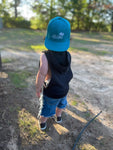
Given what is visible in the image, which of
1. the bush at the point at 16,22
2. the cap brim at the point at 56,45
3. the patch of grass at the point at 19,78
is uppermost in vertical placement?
the bush at the point at 16,22

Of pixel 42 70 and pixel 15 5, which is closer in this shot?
pixel 42 70

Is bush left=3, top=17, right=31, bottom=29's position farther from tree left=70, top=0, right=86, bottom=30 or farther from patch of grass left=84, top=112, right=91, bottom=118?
patch of grass left=84, top=112, right=91, bottom=118

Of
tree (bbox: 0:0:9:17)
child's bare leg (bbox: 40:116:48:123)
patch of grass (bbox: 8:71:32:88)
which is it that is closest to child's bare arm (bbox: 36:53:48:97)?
child's bare leg (bbox: 40:116:48:123)

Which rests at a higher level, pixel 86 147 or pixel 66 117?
pixel 66 117

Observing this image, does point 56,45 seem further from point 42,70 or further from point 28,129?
point 28,129

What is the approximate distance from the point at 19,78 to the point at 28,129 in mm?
1550

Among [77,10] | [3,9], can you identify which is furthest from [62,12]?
[3,9]

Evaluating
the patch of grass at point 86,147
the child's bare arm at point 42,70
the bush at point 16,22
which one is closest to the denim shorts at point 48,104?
the child's bare arm at point 42,70

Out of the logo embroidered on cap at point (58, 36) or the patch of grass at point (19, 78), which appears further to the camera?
the patch of grass at point (19, 78)

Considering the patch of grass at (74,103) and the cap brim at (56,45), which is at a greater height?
the cap brim at (56,45)

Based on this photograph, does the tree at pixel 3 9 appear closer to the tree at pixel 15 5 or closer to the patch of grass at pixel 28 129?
the tree at pixel 15 5

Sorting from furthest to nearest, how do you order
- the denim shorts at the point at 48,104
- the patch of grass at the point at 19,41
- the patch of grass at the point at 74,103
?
the patch of grass at the point at 19,41
the patch of grass at the point at 74,103
the denim shorts at the point at 48,104

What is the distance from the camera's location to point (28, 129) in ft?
6.30

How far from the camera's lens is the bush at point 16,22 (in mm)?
13609
